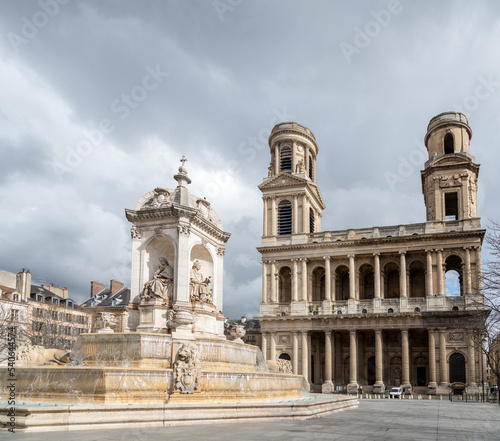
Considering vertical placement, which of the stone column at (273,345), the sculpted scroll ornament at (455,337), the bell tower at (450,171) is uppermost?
the bell tower at (450,171)

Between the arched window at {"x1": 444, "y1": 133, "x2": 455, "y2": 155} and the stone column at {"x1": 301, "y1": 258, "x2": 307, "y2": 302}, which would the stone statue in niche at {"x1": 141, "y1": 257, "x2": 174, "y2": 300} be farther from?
the arched window at {"x1": 444, "y1": 133, "x2": 455, "y2": 155}

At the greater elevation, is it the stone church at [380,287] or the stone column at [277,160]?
the stone column at [277,160]

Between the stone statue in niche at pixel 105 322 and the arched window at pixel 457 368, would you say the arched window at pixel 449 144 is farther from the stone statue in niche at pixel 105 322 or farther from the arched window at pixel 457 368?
the stone statue in niche at pixel 105 322

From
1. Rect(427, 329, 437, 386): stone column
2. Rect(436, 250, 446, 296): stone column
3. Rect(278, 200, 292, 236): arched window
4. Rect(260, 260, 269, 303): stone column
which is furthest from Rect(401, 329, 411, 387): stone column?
Rect(278, 200, 292, 236): arched window

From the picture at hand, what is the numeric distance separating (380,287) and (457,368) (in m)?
11.0

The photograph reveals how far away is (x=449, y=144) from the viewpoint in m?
60.7

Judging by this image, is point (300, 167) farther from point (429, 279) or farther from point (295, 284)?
point (429, 279)

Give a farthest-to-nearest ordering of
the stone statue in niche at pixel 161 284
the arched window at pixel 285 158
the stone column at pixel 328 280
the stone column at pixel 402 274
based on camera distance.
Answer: the arched window at pixel 285 158 → the stone column at pixel 328 280 → the stone column at pixel 402 274 → the stone statue in niche at pixel 161 284

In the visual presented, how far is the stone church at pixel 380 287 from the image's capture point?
5247cm

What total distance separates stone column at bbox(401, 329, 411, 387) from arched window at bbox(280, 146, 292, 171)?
2500 cm

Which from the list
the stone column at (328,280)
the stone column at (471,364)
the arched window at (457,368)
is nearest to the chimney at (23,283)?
the stone column at (328,280)

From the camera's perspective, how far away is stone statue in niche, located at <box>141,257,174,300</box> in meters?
18.3

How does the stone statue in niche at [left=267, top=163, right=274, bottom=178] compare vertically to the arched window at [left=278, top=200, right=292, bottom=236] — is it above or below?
above

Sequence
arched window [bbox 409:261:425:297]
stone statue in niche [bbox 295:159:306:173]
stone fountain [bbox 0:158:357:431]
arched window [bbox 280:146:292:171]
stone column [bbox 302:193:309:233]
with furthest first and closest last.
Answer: arched window [bbox 280:146:292:171], stone statue in niche [bbox 295:159:306:173], stone column [bbox 302:193:309:233], arched window [bbox 409:261:425:297], stone fountain [bbox 0:158:357:431]
